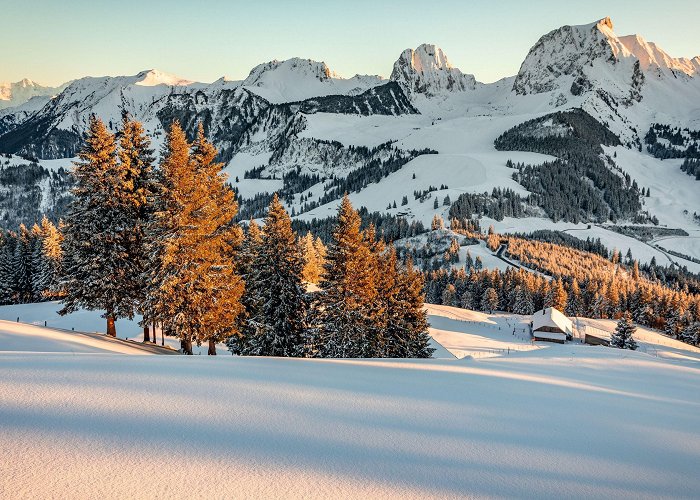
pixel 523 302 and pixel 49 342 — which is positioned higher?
pixel 49 342

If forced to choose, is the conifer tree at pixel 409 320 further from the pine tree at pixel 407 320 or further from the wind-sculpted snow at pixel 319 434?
the wind-sculpted snow at pixel 319 434

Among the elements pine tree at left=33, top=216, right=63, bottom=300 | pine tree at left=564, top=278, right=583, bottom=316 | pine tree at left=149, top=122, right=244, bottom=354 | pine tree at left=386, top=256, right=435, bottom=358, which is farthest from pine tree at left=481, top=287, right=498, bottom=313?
pine tree at left=149, top=122, right=244, bottom=354

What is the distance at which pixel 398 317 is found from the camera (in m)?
30.4

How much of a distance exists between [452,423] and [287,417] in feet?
8.58

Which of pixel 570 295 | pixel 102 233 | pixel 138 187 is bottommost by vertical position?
pixel 570 295

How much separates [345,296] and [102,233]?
14229 millimetres

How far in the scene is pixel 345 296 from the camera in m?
26.5

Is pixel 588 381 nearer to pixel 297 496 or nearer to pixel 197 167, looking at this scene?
pixel 297 496

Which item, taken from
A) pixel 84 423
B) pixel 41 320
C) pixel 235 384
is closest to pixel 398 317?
pixel 235 384

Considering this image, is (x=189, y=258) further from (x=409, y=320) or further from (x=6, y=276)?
(x=6, y=276)

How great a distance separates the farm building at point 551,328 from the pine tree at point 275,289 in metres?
56.5

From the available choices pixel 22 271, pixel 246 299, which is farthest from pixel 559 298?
pixel 22 271

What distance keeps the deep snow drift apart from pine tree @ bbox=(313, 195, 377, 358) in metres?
16.9

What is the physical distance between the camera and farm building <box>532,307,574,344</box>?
6825 centimetres
